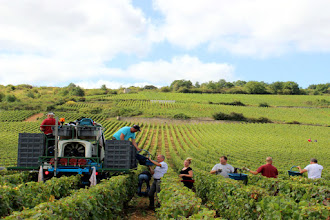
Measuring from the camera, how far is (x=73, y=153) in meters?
10.5

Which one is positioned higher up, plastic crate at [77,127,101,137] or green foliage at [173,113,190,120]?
plastic crate at [77,127,101,137]

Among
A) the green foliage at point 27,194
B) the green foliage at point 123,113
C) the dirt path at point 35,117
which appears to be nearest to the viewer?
the green foliage at point 27,194

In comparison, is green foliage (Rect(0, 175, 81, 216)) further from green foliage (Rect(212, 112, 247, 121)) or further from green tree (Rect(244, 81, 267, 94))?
green tree (Rect(244, 81, 267, 94))

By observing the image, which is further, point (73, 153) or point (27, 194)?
point (73, 153)

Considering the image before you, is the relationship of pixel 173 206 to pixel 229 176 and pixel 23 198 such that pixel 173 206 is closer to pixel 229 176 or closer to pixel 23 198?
pixel 23 198

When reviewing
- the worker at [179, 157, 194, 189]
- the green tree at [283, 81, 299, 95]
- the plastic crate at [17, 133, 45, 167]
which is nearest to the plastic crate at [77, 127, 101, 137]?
the plastic crate at [17, 133, 45, 167]

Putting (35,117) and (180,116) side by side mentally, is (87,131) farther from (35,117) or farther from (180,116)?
(35,117)

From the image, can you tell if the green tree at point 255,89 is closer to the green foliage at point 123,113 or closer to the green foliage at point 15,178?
the green foliage at point 123,113

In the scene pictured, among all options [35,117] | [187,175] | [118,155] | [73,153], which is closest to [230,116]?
[35,117]

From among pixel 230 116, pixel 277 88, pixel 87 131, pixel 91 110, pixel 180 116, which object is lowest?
pixel 180 116

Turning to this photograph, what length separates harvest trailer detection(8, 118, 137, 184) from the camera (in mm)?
10086

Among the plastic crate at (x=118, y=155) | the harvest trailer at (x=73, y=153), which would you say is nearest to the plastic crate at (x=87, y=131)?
the harvest trailer at (x=73, y=153)

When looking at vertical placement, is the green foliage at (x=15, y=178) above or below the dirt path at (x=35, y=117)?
above

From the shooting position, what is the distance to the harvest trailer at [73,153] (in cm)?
1009
